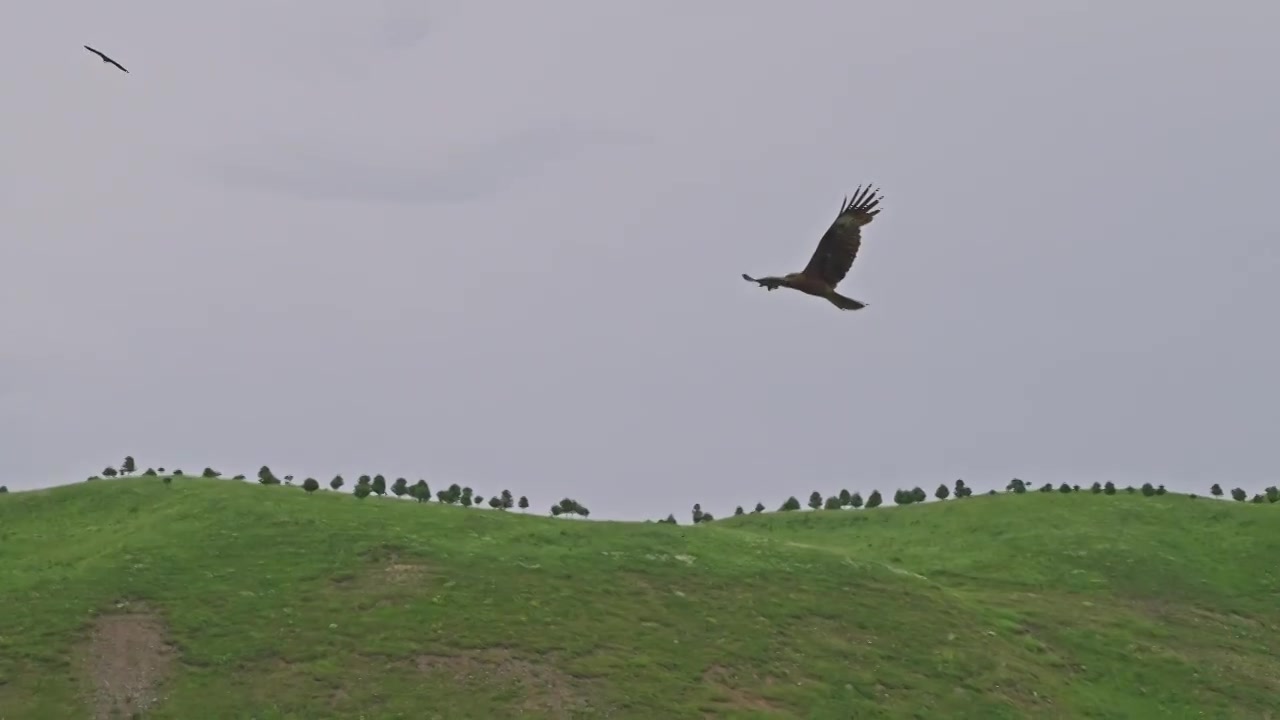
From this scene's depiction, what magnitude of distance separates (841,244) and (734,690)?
80.8 ft

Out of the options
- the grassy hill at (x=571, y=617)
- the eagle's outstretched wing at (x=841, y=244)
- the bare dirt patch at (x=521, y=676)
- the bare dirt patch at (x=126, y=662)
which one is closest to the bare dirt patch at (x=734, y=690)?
the grassy hill at (x=571, y=617)

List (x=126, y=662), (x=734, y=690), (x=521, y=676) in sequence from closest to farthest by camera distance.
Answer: (x=126, y=662) → (x=521, y=676) → (x=734, y=690)

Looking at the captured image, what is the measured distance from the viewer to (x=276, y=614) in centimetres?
4241

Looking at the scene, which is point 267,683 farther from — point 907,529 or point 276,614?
point 907,529

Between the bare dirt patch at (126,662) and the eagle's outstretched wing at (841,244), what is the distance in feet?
84.8

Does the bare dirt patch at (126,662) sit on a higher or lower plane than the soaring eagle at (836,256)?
lower

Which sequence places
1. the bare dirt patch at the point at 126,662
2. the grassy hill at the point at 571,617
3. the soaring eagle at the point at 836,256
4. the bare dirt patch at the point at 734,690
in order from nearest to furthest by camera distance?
the soaring eagle at the point at 836,256
the bare dirt patch at the point at 126,662
the grassy hill at the point at 571,617
the bare dirt patch at the point at 734,690

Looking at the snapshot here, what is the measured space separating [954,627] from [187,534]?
1072 inches

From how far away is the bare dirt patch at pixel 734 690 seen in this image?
1538 inches

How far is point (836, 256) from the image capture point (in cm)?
1806

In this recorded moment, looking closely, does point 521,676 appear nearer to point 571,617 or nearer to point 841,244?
point 571,617

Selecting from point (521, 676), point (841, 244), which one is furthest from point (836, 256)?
point (521, 676)

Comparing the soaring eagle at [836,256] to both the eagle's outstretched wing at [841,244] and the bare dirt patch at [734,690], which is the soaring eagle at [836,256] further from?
the bare dirt patch at [734,690]

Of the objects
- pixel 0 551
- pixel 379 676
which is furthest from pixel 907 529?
pixel 0 551
